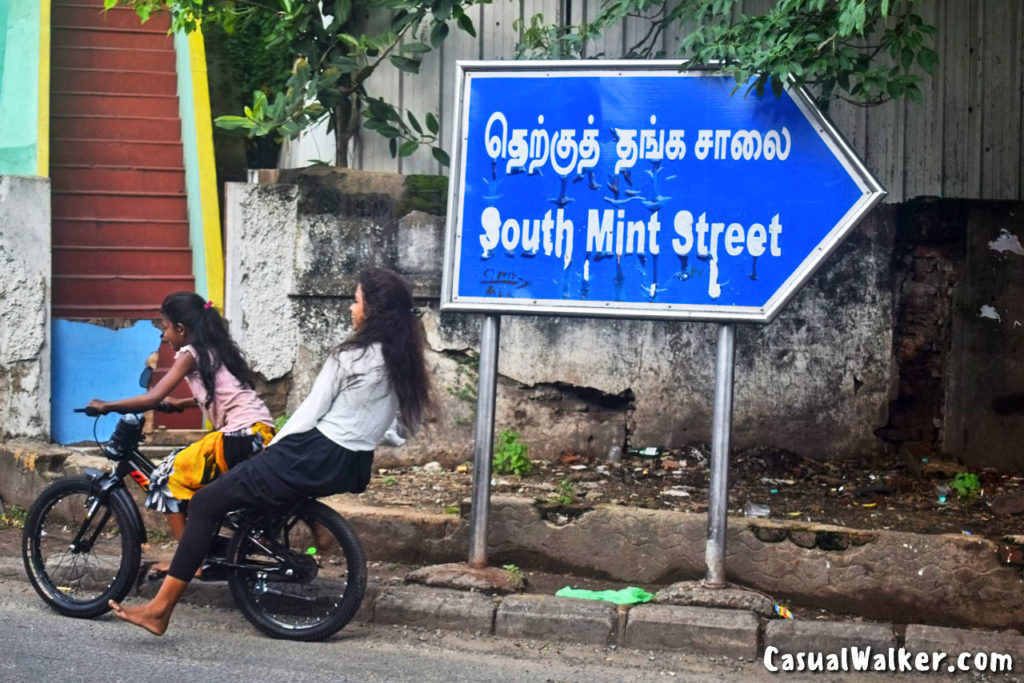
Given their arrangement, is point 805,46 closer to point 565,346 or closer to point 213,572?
point 565,346

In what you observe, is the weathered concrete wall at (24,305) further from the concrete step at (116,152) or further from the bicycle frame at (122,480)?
the concrete step at (116,152)

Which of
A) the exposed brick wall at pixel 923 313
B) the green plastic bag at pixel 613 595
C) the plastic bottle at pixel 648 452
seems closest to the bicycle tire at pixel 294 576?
the green plastic bag at pixel 613 595

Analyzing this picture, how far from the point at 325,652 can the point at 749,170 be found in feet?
9.18

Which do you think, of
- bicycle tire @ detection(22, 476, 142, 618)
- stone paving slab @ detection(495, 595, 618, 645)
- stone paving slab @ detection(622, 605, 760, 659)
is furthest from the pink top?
stone paving slab @ detection(622, 605, 760, 659)

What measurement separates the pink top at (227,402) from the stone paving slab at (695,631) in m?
1.90

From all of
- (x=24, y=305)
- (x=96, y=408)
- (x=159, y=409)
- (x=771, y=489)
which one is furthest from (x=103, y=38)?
(x=771, y=489)

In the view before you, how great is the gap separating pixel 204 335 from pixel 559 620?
200 cm

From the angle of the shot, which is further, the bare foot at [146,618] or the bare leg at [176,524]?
the bare leg at [176,524]

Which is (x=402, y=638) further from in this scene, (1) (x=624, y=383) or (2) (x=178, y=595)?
(1) (x=624, y=383)

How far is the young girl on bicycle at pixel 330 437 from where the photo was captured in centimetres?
479

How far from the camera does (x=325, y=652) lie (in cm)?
477

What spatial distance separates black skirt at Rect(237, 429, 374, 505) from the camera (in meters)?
4.79

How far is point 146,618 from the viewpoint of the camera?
4746 mm

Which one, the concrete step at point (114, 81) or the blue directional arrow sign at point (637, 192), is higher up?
the concrete step at point (114, 81)
